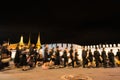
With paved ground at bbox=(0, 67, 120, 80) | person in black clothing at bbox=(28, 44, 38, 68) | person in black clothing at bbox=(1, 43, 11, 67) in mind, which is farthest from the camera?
person in black clothing at bbox=(28, 44, 38, 68)

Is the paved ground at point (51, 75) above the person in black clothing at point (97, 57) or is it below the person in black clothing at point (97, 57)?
below

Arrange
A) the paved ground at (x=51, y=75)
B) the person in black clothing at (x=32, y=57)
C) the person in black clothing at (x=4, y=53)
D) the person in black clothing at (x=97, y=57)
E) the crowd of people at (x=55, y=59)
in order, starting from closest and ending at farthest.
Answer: the paved ground at (x=51, y=75)
the person in black clothing at (x=4, y=53)
the crowd of people at (x=55, y=59)
the person in black clothing at (x=32, y=57)
the person in black clothing at (x=97, y=57)

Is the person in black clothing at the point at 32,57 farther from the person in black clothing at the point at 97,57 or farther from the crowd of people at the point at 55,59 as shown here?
the person in black clothing at the point at 97,57

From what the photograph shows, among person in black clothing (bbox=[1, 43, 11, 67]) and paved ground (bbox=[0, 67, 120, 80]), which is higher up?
person in black clothing (bbox=[1, 43, 11, 67])

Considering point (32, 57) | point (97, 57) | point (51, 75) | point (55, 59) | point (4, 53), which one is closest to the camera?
point (51, 75)

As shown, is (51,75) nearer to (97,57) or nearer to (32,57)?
(32,57)

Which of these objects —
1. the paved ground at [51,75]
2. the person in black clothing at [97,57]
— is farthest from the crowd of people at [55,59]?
the paved ground at [51,75]

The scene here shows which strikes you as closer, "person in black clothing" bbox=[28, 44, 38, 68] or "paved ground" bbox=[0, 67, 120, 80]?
"paved ground" bbox=[0, 67, 120, 80]

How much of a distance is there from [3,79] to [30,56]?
25.6 feet

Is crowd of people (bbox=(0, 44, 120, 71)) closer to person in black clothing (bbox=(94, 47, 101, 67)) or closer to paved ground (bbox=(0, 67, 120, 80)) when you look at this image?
person in black clothing (bbox=(94, 47, 101, 67))

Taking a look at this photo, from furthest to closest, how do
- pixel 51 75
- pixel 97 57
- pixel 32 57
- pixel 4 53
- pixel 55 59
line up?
pixel 55 59
pixel 97 57
pixel 32 57
pixel 4 53
pixel 51 75

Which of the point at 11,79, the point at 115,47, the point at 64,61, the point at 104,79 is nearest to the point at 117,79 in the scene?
the point at 104,79

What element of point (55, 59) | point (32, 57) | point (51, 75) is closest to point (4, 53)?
point (32, 57)

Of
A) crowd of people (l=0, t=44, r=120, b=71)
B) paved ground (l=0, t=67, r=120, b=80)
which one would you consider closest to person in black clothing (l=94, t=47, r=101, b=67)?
crowd of people (l=0, t=44, r=120, b=71)
